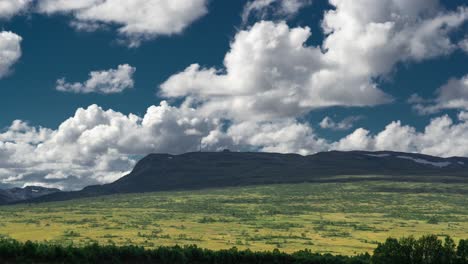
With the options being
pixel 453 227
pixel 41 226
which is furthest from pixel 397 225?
pixel 41 226

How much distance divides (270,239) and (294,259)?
268 ft

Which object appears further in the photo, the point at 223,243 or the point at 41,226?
the point at 41,226

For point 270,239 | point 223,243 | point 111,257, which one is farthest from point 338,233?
point 111,257

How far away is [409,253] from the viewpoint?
216 ft

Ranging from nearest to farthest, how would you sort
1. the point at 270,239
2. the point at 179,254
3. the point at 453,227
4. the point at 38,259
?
the point at 38,259 → the point at 179,254 → the point at 270,239 → the point at 453,227

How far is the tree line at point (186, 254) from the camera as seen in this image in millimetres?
63688

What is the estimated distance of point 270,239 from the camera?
152875 mm

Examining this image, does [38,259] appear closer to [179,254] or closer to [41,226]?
[179,254]

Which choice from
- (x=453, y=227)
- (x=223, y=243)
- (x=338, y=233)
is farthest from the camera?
(x=453, y=227)

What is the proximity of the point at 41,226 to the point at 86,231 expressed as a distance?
2906 centimetres

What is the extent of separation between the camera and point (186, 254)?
69562 mm

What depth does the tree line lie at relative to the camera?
63.7 metres

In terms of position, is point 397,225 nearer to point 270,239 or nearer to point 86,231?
point 270,239

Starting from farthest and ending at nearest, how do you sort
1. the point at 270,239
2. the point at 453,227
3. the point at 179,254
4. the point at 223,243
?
the point at 453,227, the point at 270,239, the point at 223,243, the point at 179,254
